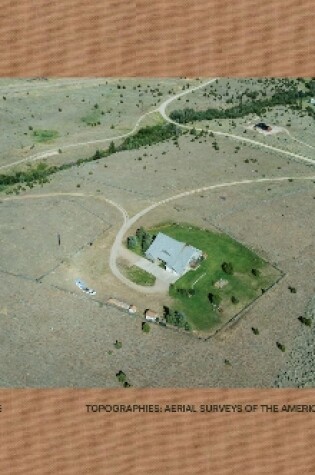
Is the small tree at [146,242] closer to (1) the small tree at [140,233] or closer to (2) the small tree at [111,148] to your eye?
(1) the small tree at [140,233]

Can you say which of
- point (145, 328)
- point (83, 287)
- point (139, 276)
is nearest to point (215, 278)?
point (139, 276)

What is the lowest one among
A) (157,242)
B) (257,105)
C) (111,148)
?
(157,242)

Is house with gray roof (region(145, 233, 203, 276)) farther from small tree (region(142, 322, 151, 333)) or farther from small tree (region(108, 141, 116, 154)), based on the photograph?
small tree (region(108, 141, 116, 154))

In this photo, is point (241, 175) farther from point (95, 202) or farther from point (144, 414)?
point (144, 414)

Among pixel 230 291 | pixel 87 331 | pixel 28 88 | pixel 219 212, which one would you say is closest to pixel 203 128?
pixel 219 212

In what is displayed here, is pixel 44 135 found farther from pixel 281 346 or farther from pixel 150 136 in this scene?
pixel 281 346

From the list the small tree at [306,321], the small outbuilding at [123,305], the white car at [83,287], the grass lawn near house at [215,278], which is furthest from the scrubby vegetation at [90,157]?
the small tree at [306,321]
